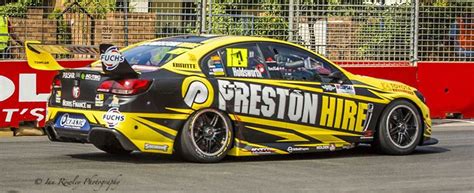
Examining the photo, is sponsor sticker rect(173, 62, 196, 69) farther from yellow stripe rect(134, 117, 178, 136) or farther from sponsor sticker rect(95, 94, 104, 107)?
sponsor sticker rect(95, 94, 104, 107)

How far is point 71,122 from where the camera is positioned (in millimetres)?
9172

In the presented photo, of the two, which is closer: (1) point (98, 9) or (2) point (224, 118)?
(2) point (224, 118)

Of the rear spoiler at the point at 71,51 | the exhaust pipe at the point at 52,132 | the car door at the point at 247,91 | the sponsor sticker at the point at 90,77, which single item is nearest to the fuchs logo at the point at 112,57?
the rear spoiler at the point at 71,51

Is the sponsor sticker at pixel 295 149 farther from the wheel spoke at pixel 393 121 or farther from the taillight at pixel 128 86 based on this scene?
the taillight at pixel 128 86

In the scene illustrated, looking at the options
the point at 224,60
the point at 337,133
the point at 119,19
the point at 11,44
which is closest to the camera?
the point at 224,60

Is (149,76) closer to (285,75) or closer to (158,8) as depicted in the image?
(285,75)

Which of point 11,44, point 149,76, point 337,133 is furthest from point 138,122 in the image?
point 11,44

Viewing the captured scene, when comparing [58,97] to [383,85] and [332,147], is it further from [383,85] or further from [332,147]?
[383,85]

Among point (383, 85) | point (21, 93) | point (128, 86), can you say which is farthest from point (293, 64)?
point (21, 93)

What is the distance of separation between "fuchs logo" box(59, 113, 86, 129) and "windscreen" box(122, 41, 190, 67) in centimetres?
84

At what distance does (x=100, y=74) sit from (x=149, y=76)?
20.4 inches

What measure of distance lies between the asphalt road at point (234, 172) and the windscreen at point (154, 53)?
1062 millimetres

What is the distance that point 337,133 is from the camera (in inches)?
398

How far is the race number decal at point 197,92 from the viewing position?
907 centimetres
